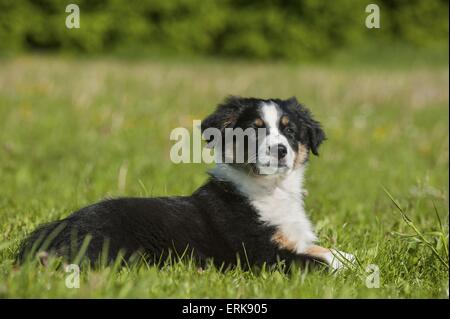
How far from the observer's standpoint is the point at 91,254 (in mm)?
3723

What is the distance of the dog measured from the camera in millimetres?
3896

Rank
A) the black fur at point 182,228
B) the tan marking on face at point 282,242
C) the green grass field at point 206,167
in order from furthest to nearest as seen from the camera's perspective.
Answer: the tan marking on face at point 282,242 → the black fur at point 182,228 → the green grass field at point 206,167

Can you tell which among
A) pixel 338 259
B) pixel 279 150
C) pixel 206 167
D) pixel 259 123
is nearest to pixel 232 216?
pixel 279 150

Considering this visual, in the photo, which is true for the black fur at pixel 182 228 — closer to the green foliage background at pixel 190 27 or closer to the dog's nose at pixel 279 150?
the dog's nose at pixel 279 150

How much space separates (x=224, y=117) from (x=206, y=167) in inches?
163

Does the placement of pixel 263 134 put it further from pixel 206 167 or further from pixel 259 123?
pixel 206 167

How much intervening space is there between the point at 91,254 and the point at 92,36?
21.3 m

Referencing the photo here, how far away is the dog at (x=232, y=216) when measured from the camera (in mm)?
3896

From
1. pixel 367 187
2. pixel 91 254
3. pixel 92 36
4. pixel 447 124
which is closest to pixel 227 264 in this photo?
pixel 91 254

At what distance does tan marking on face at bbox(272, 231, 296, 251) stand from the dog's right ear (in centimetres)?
81

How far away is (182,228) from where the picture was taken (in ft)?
13.7

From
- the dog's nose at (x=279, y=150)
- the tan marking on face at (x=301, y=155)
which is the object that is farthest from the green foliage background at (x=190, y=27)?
the dog's nose at (x=279, y=150)

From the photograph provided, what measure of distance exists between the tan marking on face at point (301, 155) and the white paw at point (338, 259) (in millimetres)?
738

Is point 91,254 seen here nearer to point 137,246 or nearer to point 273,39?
point 137,246
